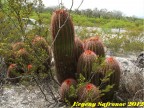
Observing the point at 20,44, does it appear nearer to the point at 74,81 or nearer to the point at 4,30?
the point at 4,30

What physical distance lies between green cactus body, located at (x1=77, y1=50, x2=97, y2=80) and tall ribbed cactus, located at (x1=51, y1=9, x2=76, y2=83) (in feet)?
0.96

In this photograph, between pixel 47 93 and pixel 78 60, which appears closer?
pixel 78 60

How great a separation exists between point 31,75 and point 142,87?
2229 mm

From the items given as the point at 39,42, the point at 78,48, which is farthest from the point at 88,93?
the point at 39,42

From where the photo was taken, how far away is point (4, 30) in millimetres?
10617

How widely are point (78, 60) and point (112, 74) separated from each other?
0.70m

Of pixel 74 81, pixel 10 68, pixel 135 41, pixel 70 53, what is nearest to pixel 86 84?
pixel 74 81

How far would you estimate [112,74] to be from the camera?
288 inches

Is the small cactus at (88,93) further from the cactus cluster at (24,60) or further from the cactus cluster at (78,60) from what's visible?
the cactus cluster at (24,60)

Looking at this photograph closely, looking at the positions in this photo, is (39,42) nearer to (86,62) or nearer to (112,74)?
(86,62)

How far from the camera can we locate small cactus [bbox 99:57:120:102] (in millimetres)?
7277

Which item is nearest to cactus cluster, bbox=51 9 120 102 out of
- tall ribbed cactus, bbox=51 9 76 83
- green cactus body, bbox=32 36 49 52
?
tall ribbed cactus, bbox=51 9 76 83

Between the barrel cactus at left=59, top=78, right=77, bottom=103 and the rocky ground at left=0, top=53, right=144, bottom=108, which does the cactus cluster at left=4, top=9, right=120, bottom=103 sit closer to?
the barrel cactus at left=59, top=78, right=77, bottom=103

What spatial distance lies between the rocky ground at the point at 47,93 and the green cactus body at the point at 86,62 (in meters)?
0.71
